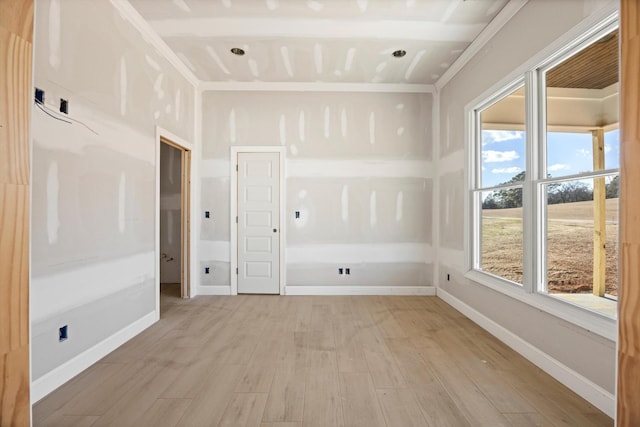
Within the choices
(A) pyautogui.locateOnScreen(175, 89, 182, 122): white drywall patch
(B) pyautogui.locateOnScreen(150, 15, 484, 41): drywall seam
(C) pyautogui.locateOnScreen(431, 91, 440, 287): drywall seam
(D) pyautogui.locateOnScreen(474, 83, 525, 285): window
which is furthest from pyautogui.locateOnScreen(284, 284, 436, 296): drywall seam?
(B) pyautogui.locateOnScreen(150, 15, 484, 41): drywall seam

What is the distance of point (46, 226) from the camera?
1.96m

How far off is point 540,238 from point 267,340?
256 centimetres

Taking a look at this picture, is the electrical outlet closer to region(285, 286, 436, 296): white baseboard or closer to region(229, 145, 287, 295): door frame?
region(229, 145, 287, 295): door frame

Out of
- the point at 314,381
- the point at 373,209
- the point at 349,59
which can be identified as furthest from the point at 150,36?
the point at 314,381

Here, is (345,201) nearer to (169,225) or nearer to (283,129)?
(283,129)

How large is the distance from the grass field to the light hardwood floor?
2.47ft

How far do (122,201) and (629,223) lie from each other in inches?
134

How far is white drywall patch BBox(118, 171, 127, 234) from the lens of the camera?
2695 mm

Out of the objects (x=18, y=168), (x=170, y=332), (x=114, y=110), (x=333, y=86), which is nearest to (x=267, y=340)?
(x=170, y=332)

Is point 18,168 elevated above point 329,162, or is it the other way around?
point 329,162

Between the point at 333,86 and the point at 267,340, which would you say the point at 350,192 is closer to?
the point at 333,86

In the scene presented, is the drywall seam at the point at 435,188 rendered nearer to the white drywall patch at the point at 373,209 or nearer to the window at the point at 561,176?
the white drywall patch at the point at 373,209

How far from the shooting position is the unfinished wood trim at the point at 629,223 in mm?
1125

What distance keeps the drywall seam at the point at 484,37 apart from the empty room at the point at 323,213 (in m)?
0.02
